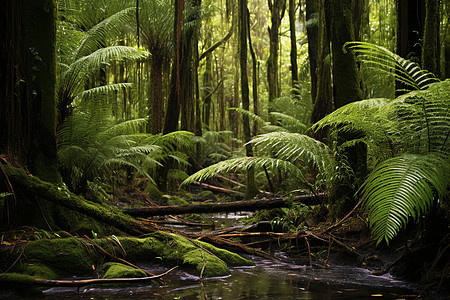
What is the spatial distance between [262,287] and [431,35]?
255 centimetres

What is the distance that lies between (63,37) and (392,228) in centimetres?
571

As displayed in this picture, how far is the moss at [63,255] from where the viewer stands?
2.71 meters

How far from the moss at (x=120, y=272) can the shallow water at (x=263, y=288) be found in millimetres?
116

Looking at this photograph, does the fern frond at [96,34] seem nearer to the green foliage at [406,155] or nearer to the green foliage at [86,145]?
the green foliage at [86,145]

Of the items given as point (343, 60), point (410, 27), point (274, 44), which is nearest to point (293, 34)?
point (274, 44)

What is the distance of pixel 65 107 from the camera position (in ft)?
16.4

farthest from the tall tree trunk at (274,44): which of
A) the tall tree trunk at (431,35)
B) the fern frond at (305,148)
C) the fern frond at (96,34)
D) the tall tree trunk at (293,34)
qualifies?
the tall tree trunk at (431,35)

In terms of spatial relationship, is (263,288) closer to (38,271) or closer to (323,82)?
(38,271)

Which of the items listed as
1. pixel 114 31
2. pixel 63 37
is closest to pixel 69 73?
pixel 63 37

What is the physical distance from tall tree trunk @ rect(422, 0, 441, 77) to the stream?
189 centimetres

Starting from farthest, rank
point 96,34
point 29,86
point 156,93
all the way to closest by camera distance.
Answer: point 156,93 < point 96,34 < point 29,86

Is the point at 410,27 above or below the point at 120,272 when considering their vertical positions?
above

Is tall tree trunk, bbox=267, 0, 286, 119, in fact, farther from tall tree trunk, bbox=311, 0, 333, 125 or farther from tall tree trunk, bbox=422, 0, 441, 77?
tall tree trunk, bbox=422, 0, 441, 77

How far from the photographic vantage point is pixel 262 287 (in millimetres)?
2588
